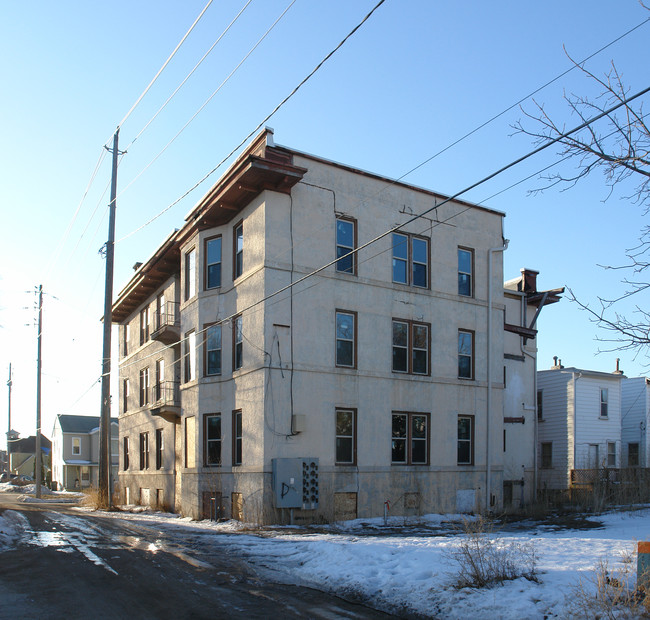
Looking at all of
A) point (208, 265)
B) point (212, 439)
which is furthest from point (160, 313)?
point (212, 439)

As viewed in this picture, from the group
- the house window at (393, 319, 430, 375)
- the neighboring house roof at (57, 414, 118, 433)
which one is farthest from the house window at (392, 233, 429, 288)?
the neighboring house roof at (57, 414, 118, 433)

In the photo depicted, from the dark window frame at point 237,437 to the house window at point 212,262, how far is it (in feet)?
15.1

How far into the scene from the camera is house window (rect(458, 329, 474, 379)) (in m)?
24.5

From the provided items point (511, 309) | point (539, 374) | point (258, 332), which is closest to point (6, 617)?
point (258, 332)

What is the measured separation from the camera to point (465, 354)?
24.7 metres

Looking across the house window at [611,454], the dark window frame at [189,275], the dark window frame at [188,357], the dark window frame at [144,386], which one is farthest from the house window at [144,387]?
the house window at [611,454]

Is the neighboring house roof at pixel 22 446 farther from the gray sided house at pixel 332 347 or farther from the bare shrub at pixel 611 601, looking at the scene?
the bare shrub at pixel 611 601

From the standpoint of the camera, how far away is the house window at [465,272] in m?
25.0

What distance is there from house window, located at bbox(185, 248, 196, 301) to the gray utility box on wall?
7.96 m

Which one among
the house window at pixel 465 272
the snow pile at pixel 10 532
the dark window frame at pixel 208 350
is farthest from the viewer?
the house window at pixel 465 272

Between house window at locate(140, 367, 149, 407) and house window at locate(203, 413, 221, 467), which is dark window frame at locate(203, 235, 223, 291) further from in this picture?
house window at locate(140, 367, 149, 407)

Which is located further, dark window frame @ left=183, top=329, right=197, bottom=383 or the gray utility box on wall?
dark window frame @ left=183, top=329, right=197, bottom=383

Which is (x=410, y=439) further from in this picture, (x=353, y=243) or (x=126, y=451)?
(x=126, y=451)

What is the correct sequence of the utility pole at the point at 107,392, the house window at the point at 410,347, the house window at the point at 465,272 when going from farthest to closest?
the utility pole at the point at 107,392, the house window at the point at 465,272, the house window at the point at 410,347
